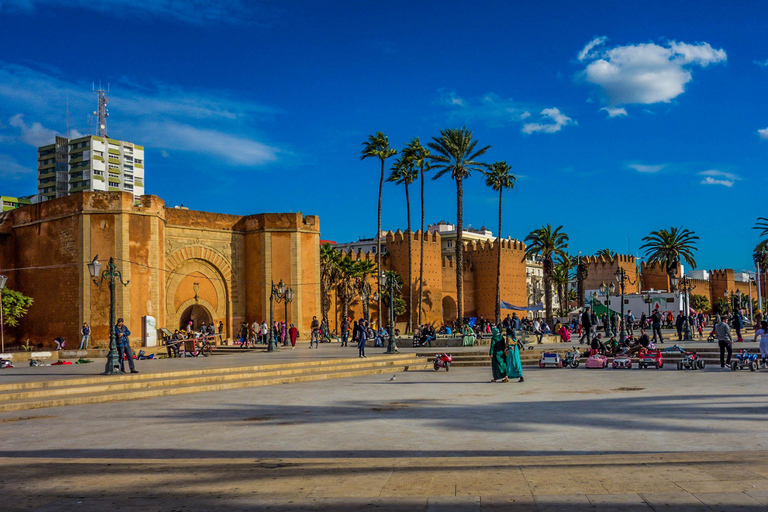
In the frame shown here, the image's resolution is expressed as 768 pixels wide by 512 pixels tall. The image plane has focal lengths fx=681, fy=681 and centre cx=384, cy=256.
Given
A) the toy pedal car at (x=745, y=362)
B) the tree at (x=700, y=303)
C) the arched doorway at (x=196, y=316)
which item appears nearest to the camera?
the toy pedal car at (x=745, y=362)

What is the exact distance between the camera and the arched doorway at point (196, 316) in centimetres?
3359

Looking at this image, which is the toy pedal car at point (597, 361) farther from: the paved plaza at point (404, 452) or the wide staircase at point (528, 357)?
the paved plaza at point (404, 452)

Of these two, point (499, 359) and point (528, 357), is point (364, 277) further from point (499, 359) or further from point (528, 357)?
point (499, 359)

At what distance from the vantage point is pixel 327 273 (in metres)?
40.7

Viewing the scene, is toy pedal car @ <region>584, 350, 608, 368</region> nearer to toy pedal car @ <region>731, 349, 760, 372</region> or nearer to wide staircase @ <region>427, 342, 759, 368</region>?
wide staircase @ <region>427, 342, 759, 368</region>

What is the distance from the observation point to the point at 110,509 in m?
4.66

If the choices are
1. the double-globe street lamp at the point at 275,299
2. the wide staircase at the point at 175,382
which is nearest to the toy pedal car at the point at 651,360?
the wide staircase at the point at 175,382

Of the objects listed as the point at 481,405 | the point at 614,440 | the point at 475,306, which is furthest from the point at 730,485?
the point at 475,306

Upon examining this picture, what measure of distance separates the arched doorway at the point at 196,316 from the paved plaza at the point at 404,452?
22.0m

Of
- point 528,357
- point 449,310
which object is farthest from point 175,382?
point 449,310

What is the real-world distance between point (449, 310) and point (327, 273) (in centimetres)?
1534

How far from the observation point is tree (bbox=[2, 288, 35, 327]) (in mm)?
27969

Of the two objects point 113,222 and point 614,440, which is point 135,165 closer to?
point 113,222

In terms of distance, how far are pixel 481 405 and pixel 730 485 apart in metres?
5.71
